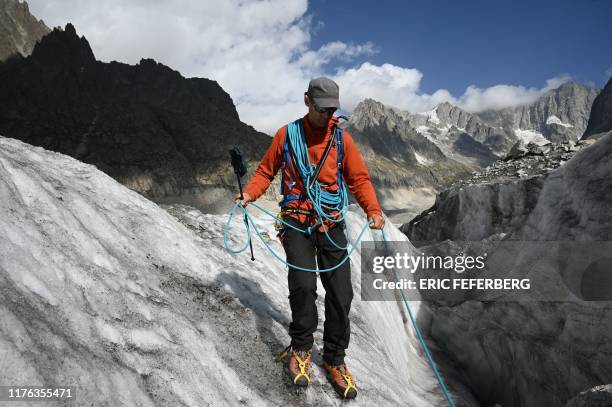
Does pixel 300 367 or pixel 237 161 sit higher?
pixel 237 161

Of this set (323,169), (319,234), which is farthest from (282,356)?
(323,169)

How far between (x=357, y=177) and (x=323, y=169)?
18.2 inches

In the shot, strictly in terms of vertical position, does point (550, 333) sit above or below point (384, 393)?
above

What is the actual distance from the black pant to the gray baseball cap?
134 centimetres

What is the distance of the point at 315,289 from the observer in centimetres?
437


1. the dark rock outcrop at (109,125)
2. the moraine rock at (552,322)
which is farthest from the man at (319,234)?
the dark rock outcrop at (109,125)

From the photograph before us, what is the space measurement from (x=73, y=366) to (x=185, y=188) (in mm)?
91483

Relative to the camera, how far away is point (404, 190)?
18988 centimetres

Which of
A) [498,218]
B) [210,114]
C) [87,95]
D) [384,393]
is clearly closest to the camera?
[384,393]

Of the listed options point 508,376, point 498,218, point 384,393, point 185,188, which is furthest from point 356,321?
point 185,188

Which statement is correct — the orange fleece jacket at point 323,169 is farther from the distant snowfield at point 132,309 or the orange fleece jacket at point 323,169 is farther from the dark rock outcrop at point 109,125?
the dark rock outcrop at point 109,125

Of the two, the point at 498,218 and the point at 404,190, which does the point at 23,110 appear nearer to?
the point at 498,218

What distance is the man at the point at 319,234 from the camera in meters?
4.30

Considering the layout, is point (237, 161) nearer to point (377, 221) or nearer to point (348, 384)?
point (377, 221)
